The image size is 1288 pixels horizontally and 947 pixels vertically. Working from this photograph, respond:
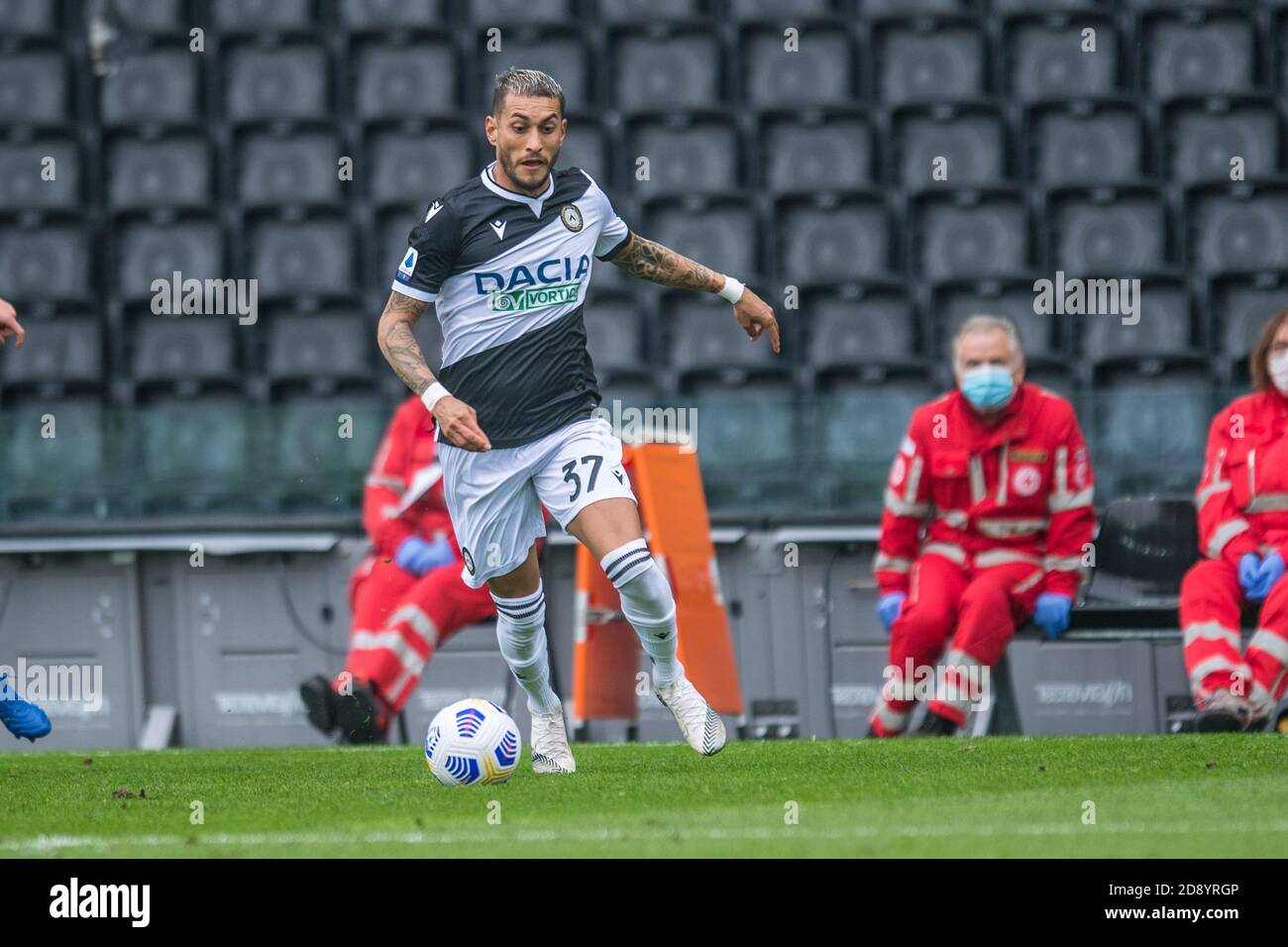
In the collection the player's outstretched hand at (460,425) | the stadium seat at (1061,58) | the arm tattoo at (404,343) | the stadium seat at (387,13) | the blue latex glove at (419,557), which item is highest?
the stadium seat at (387,13)

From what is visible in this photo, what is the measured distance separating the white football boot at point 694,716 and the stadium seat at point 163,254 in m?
6.92

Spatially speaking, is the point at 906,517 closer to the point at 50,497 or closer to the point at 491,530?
the point at 491,530

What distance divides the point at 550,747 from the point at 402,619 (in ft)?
8.58

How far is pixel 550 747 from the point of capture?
22.6 feet

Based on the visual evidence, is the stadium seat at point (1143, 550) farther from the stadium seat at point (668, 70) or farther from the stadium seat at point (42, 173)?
the stadium seat at point (42, 173)

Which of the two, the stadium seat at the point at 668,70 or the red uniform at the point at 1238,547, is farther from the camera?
the stadium seat at the point at 668,70

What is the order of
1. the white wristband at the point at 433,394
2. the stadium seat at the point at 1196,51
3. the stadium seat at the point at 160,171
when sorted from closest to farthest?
the white wristband at the point at 433,394, the stadium seat at the point at 1196,51, the stadium seat at the point at 160,171

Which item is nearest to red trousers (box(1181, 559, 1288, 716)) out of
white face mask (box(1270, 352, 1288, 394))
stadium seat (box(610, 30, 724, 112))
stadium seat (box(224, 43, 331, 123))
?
white face mask (box(1270, 352, 1288, 394))

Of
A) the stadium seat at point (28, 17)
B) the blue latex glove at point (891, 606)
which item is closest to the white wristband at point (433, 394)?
the blue latex glove at point (891, 606)

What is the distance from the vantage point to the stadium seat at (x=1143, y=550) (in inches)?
373

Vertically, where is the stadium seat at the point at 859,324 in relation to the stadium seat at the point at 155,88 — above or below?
below

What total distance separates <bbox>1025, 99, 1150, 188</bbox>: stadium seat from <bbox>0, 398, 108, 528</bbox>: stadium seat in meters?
5.77

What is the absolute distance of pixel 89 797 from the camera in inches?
254

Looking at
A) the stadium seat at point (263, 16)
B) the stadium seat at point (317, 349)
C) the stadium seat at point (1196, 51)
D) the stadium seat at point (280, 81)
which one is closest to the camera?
the stadium seat at point (317, 349)
